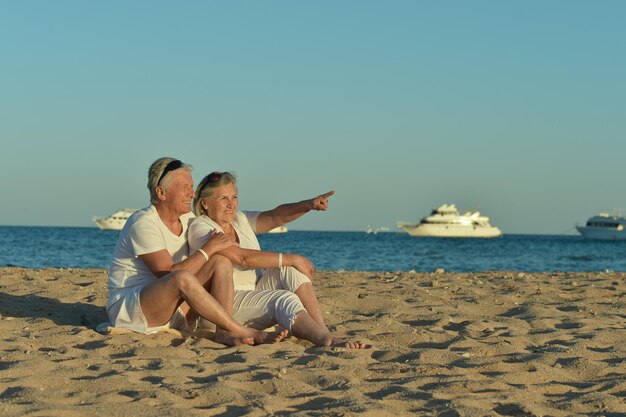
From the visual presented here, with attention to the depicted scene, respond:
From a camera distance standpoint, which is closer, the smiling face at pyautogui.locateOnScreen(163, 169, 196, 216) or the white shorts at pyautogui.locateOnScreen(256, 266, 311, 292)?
the smiling face at pyautogui.locateOnScreen(163, 169, 196, 216)

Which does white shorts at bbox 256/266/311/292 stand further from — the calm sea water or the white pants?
the calm sea water

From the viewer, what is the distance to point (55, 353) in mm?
5047

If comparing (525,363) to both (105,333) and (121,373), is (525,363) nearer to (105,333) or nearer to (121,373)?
(121,373)

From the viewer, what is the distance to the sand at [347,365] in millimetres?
3840

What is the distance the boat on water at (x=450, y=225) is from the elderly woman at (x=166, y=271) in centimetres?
8152

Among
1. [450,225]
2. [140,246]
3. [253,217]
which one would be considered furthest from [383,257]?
[450,225]

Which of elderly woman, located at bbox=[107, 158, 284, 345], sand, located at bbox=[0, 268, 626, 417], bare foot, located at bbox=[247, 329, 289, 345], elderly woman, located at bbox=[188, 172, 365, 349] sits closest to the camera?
sand, located at bbox=[0, 268, 626, 417]

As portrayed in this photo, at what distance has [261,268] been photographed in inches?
230

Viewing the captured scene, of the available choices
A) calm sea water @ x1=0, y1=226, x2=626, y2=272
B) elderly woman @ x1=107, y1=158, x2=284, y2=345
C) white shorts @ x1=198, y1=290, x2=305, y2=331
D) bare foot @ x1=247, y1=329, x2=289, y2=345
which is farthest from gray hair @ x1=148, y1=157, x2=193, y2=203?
calm sea water @ x1=0, y1=226, x2=626, y2=272

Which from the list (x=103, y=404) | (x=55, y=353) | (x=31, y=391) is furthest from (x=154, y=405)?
(x=55, y=353)

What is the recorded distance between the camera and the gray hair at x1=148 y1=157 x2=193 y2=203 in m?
5.46

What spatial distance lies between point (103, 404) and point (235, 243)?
2.03m

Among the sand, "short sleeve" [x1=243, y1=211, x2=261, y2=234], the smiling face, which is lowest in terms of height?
the sand

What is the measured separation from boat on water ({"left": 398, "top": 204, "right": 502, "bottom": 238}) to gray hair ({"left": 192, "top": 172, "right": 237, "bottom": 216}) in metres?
81.4
